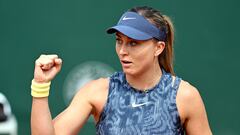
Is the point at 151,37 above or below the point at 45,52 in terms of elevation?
above

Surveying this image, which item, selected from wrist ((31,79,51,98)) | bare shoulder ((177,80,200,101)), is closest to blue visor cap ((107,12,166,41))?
bare shoulder ((177,80,200,101))

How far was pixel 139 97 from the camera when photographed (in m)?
3.59

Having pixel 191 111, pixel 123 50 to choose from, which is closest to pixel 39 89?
pixel 123 50

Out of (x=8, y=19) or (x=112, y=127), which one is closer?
(x=112, y=127)

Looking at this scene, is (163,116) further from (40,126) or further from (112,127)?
(40,126)

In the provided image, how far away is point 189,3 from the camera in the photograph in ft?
19.1

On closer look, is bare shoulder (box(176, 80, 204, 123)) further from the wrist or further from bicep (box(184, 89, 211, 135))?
the wrist

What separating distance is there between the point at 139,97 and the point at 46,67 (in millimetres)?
584

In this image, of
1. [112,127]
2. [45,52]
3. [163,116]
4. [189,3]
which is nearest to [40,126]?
[112,127]

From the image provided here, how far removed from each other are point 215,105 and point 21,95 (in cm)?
171

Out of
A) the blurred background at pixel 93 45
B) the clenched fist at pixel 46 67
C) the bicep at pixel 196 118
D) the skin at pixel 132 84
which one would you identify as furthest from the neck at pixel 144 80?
the blurred background at pixel 93 45

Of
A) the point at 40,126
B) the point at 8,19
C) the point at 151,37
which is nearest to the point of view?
the point at 40,126

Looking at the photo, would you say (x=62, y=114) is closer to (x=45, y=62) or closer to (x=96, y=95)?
(x=96, y=95)

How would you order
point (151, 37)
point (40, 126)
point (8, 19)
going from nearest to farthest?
point (40, 126) → point (151, 37) → point (8, 19)
